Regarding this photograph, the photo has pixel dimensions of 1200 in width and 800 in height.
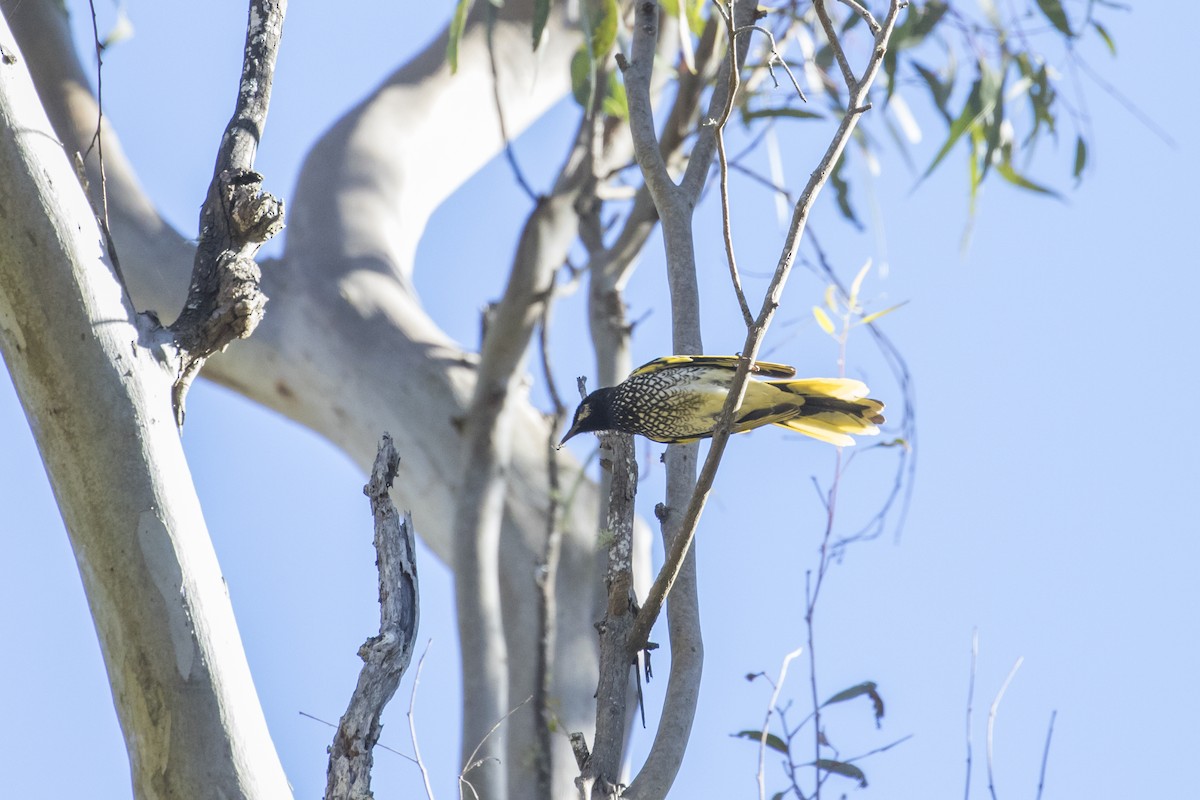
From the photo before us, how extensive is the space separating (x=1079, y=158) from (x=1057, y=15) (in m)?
0.43

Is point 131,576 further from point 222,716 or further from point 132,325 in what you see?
point 132,325

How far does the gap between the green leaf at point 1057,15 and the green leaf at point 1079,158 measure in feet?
1.17

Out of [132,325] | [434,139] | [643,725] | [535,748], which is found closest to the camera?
[132,325]

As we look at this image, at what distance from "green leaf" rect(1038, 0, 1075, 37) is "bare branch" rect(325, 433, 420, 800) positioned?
2.46 m

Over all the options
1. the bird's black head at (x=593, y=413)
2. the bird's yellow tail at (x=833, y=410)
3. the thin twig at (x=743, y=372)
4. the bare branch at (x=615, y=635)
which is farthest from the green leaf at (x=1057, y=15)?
the bare branch at (x=615, y=635)

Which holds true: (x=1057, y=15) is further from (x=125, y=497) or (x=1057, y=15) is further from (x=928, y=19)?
(x=125, y=497)

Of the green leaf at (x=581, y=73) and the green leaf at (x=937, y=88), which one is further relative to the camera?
the green leaf at (x=937, y=88)

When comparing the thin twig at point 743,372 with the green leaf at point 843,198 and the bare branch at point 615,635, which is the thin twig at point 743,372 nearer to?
the bare branch at point 615,635

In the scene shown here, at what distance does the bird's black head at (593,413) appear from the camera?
74.7 inches

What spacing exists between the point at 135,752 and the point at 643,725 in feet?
1.95

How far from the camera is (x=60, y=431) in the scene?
4.17ft

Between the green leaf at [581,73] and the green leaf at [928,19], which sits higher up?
the green leaf at [928,19]

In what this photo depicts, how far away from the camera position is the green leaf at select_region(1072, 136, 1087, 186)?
133 inches

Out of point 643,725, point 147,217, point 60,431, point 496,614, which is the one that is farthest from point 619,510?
point 147,217
